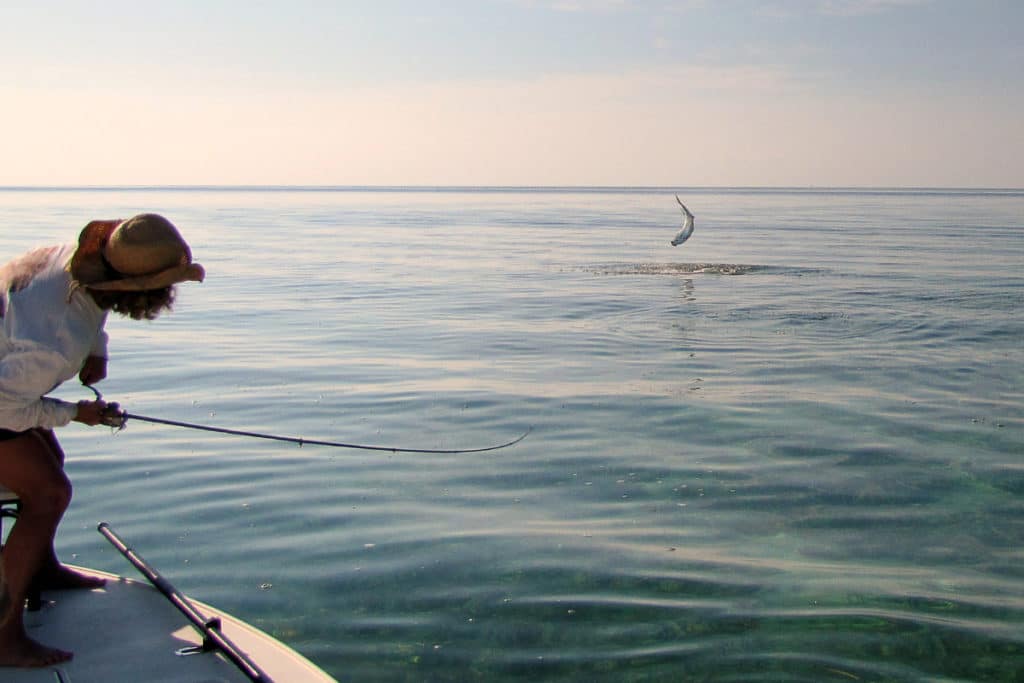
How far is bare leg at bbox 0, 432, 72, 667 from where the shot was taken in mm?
4199

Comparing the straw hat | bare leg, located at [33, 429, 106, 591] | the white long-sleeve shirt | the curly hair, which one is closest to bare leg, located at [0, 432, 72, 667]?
the white long-sleeve shirt

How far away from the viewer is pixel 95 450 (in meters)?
9.73

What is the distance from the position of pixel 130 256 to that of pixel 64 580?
1.77 metres

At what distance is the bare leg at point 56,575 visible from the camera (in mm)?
4844

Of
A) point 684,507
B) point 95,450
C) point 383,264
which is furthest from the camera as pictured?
point 383,264

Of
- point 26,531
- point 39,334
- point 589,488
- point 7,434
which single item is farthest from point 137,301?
point 589,488

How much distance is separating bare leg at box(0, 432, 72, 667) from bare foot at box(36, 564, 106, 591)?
1.43 ft

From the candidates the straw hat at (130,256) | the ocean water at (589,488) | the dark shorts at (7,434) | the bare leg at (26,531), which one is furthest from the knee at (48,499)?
the ocean water at (589,488)

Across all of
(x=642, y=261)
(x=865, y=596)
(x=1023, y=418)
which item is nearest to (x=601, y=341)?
(x=1023, y=418)

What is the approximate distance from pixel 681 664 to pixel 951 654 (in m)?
1.45

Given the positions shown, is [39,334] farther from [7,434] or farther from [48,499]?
[48,499]

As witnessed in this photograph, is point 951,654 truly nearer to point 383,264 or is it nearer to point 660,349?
point 660,349

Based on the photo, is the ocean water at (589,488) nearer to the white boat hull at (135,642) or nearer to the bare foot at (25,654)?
the white boat hull at (135,642)

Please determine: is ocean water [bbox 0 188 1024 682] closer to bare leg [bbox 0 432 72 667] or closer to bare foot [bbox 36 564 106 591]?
bare foot [bbox 36 564 106 591]
